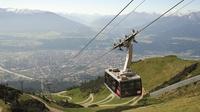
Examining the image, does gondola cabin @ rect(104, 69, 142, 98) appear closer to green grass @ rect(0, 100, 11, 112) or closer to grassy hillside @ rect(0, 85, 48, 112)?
green grass @ rect(0, 100, 11, 112)

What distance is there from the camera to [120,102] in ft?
636

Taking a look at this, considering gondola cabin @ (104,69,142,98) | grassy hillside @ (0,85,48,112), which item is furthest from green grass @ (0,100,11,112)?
gondola cabin @ (104,69,142,98)

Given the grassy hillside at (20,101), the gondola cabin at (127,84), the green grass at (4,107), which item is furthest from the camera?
the grassy hillside at (20,101)

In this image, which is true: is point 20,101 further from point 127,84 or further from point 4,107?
point 127,84

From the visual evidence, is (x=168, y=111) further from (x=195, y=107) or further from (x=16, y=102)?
(x=16, y=102)

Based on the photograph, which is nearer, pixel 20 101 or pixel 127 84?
pixel 127 84

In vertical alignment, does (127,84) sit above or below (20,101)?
above

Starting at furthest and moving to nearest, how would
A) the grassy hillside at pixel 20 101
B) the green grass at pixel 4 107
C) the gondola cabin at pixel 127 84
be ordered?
1. the grassy hillside at pixel 20 101
2. the green grass at pixel 4 107
3. the gondola cabin at pixel 127 84

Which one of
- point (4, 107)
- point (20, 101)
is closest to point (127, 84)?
point (4, 107)

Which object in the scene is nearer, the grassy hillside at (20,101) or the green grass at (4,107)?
the green grass at (4,107)

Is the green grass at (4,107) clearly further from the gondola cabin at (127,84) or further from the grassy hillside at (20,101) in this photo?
the gondola cabin at (127,84)

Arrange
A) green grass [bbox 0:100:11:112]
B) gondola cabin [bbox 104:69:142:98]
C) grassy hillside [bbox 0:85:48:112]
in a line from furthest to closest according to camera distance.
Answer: grassy hillside [bbox 0:85:48:112] < green grass [bbox 0:100:11:112] < gondola cabin [bbox 104:69:142:98]

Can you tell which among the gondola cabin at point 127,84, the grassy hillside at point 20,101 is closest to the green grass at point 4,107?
the grassy hillside at point 20,101

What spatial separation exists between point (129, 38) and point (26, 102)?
10836cm
